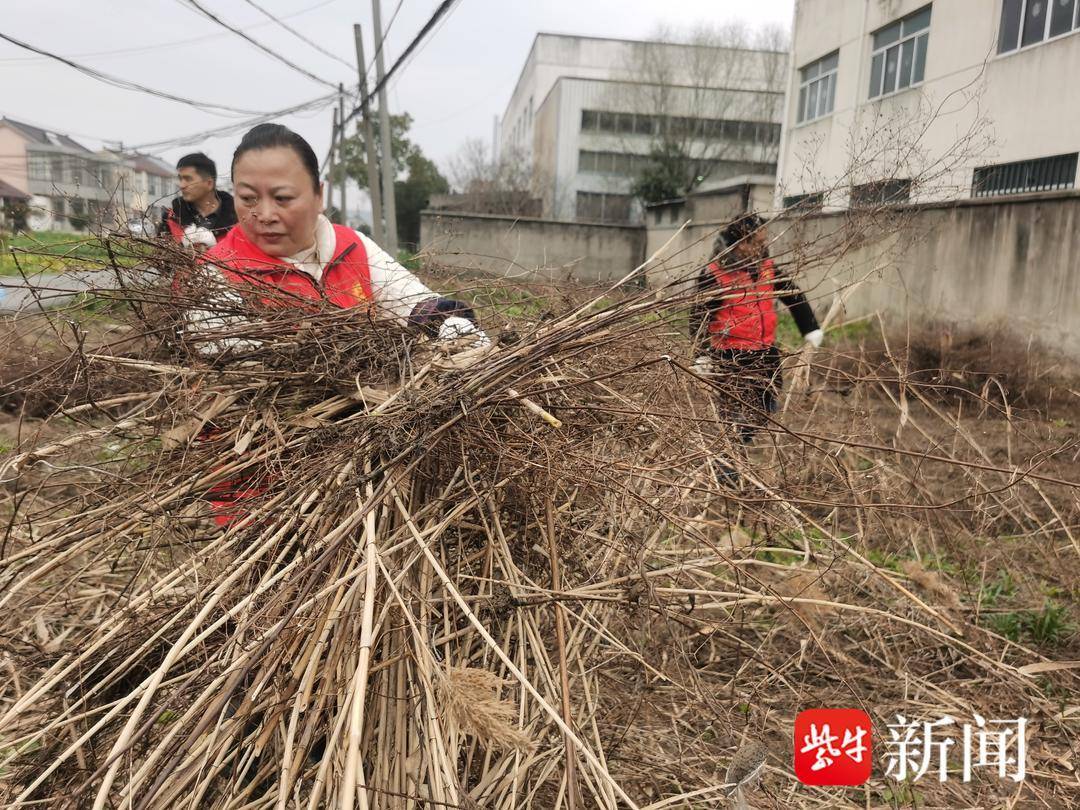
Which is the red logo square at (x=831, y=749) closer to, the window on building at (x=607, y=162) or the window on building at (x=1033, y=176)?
the window on building at (x=1033, y=176)

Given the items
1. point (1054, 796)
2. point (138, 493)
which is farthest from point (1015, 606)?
point (138, 493)

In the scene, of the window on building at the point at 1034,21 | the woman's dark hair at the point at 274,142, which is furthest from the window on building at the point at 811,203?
the window on building at the point at 1034,21

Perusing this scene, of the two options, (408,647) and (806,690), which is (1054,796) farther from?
(408,647)

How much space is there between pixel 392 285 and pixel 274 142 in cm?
48

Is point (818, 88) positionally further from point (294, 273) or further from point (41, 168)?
point (294, 273)

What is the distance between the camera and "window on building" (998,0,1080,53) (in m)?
9.87

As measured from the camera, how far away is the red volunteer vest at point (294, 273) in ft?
6.60

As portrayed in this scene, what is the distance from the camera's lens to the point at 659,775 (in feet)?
6.77

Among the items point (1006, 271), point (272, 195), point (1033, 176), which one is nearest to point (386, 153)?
point (1033, 176)

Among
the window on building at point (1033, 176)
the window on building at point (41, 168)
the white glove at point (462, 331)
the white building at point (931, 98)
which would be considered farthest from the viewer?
the window on building at point (1033, 176)

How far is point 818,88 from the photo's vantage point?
16.3 metres

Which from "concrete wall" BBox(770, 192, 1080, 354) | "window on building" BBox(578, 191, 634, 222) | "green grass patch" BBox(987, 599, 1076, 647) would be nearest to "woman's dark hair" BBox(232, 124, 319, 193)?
"green grass patch" BBox(987, 599, 1076, 647)

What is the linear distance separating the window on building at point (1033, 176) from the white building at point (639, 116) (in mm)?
24263

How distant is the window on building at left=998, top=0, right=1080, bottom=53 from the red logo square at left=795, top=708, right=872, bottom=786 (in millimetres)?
10781
